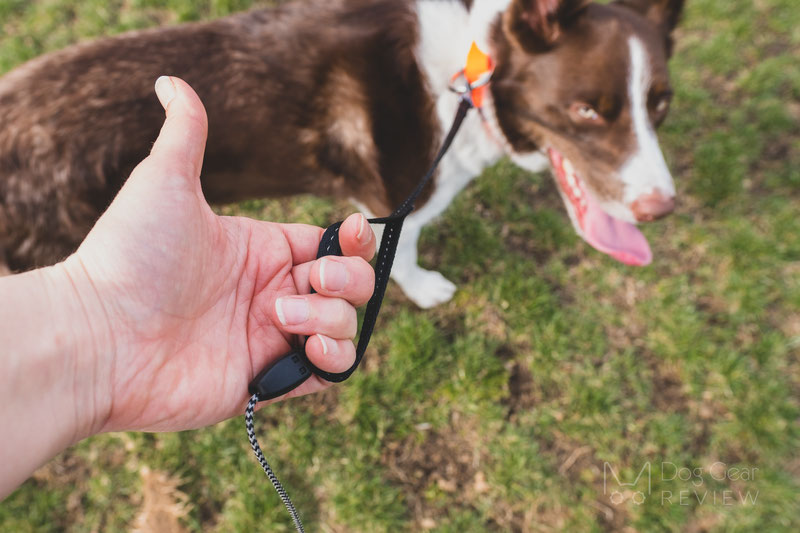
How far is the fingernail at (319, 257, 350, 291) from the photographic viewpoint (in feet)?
5.31

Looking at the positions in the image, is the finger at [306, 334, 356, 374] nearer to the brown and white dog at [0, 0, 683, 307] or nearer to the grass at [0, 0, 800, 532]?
the brown and white dog at [0, 0, 683, 307]

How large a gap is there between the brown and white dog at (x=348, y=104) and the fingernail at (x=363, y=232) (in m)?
0.95

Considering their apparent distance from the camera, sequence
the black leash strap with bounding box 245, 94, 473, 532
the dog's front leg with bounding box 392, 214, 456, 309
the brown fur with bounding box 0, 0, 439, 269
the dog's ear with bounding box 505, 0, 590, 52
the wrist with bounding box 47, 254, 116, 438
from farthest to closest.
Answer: the dog's front leg with bounding box 392, 214, 456, 309 → the dog's ear with bounding box 505, 0, 590, 52 → the brown fur with bounding box 0, 0, 439, 269 → the black leash strap with bounding box 245, 94, 473, 532 → the wrist with bounding box 47, 254, 116, 438

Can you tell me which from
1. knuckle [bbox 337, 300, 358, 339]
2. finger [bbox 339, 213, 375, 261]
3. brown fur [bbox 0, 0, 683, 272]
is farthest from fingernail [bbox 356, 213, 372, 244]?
brown fur [bbox 0, 0, 683, 272]

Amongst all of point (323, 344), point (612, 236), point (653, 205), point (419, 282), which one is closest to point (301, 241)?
point (323, 344)

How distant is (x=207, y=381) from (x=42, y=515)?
2204mm

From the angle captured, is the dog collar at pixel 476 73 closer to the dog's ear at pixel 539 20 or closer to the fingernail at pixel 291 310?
the dog's ear at pixel 539 20

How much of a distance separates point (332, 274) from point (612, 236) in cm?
180

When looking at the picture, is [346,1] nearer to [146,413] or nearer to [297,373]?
[297,373]

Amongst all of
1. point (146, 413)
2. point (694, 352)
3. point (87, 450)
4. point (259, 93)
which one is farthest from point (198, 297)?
point (694, 352)

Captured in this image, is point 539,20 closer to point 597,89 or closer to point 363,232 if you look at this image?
point 597,89

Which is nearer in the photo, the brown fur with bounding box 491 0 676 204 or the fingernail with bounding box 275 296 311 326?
the fingernail with bounding box 275 296 311 326

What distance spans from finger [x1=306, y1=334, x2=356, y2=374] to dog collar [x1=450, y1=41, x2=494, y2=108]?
1.32m

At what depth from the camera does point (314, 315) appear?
1637mm
